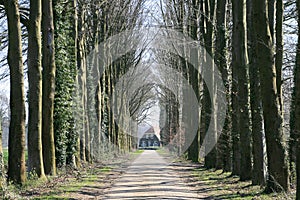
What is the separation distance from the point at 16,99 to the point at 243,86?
8424mm

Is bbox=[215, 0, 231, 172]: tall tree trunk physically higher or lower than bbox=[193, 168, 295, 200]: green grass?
higher

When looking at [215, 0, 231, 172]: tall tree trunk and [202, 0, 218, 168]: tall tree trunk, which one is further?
[202, 0, 218, 168]: tall tree trunk

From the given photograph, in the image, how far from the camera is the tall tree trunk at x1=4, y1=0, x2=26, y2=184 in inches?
660

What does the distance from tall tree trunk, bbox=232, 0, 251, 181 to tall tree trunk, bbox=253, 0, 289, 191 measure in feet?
15.8

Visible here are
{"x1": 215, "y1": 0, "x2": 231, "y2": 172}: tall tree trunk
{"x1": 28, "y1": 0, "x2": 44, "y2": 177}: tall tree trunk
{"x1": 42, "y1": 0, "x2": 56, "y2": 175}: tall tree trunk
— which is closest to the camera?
{"x1": 28, "y1": 0, "x2": 44, "y2": 177}: tall tree trunk

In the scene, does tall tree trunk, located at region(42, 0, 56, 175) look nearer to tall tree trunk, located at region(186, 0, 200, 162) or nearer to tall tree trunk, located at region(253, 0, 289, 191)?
tall tree trunk, located at region(253, 0, 289, 191)

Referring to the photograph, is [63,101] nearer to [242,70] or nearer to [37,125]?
[37,125]

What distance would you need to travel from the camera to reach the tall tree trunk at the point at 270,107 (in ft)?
47.6

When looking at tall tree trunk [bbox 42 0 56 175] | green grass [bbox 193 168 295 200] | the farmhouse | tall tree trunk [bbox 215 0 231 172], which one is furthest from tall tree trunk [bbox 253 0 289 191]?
the farmhouse

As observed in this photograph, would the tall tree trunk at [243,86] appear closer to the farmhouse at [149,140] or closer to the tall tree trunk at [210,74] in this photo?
the tall tree trunk at [210,74]

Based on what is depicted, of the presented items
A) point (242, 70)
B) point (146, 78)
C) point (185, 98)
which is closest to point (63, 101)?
point (242, 70)

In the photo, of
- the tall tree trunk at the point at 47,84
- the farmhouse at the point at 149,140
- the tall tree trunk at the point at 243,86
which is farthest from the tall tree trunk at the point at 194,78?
the farmhouse at the point at 149,140

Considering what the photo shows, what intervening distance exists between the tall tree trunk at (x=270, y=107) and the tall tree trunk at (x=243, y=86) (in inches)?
189

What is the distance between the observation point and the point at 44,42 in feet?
68.2
